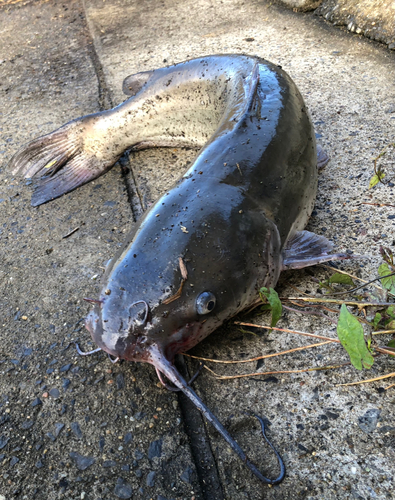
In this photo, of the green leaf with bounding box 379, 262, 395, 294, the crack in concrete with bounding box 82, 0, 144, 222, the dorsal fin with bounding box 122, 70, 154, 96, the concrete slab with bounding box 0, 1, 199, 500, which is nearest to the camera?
the concrete slab with bounding box 0, 1, 199, 500

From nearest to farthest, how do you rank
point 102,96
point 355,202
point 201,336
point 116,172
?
point 201,336 → point 355,202 → point 116,172 → point 102,96

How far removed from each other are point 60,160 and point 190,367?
1994 mm

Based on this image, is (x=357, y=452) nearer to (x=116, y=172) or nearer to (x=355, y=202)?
(x=355, y=202)

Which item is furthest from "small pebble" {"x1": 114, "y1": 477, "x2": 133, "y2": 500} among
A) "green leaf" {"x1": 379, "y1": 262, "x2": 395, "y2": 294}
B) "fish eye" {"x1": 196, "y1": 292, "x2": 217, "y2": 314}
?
"green leaf" {"x1": 379, "y1": 262, "x2": 395, "y2": 294}

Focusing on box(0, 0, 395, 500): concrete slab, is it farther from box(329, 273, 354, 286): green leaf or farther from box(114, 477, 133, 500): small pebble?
box(329, 273, 354, 286): green leaf

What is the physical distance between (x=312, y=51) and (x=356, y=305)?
9.72 ft

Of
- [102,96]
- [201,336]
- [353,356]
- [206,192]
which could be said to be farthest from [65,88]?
[353,356]

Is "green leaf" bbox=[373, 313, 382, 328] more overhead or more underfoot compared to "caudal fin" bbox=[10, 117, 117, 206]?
more overhead

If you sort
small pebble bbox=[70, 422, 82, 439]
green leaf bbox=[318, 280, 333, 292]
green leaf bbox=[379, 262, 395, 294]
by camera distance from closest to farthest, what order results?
small pebble bbox=[70, 422, 82, 439]
green leaf bbox=[379, 262, 395, 294]
green leaf bbox=[318, 280, 333, 292]

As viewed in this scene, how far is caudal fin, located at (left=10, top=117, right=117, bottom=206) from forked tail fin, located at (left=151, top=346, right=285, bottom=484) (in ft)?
5.91

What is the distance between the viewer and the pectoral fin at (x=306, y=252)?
80.2 inches

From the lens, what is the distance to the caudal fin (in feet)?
10.3

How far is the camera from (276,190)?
2.12 meters

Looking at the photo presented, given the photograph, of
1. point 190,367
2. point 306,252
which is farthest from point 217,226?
point 190,367
